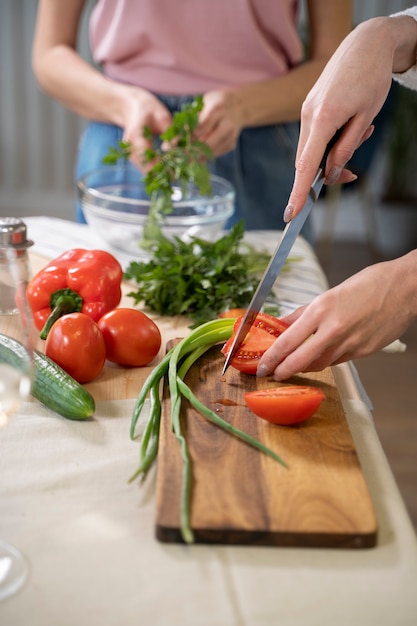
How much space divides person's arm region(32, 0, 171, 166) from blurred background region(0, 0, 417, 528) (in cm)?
202

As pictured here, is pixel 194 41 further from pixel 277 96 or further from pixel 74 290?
pixel 74 290

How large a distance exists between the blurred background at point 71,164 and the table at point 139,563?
125 inches

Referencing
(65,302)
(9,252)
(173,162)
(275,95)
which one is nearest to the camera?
(9,252)

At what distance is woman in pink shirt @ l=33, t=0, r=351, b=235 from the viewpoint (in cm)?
→ 206

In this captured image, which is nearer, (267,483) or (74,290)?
(267,483)

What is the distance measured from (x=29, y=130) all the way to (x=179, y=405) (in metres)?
3.93

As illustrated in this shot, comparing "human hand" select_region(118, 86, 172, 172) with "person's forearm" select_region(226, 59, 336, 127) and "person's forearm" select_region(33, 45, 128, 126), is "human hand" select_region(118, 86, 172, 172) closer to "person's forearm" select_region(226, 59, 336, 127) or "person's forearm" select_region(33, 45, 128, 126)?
"person's forearm" select_region(33, 45, 128, 126)

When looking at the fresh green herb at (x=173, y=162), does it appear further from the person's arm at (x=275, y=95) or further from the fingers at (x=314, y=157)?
the fingers at (x=314, y=157)

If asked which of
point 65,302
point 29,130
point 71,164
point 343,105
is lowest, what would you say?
point 71,164

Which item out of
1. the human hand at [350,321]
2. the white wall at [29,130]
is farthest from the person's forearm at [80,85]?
the white wall at [29,130]

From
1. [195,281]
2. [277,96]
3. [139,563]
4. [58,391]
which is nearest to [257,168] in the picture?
[277,96]

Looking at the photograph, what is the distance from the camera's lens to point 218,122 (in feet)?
5.99

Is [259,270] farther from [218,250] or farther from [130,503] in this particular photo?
[130,503]

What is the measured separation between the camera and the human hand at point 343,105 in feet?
3.91
